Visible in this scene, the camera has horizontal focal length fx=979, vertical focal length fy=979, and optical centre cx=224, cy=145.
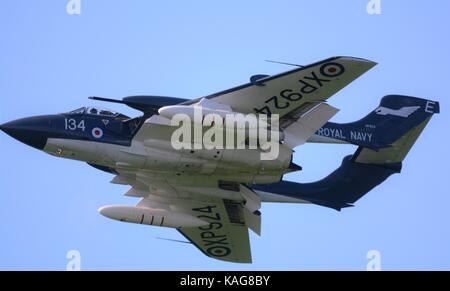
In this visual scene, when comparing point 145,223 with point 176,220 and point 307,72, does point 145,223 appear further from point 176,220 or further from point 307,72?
point 307,72

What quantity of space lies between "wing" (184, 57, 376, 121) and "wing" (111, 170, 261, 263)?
3.31 metres

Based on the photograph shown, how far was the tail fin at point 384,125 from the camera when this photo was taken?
32.4 m

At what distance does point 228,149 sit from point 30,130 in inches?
223

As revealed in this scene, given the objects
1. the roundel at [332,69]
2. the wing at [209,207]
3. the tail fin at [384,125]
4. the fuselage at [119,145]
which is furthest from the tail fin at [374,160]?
the roundel at [332,69]

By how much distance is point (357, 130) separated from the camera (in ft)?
108

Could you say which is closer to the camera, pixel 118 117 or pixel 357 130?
pixel 118 117

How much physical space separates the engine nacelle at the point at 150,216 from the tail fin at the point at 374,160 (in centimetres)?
265

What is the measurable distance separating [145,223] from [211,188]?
2333 millimetres

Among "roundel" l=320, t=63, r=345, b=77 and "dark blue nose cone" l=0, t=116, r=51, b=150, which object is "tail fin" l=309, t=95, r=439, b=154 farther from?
"dark blue nose cone" l=0, t=116, r=51, b=150

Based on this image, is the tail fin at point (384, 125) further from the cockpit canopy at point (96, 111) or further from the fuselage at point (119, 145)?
the cockpit canopy at point (96, 111)

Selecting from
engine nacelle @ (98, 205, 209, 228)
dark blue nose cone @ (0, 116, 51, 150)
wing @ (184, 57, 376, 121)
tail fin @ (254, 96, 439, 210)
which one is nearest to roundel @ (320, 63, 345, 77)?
wing @ (184, 57, 376, 121)

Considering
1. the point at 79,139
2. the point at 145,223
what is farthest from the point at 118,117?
the point at 145,223

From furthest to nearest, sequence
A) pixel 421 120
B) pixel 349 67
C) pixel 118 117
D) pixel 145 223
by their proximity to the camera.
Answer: pixel 421 120 → pixel 145 223 → pixel 118 117 → pixel 349 67

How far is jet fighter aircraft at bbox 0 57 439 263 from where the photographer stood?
2777cm
